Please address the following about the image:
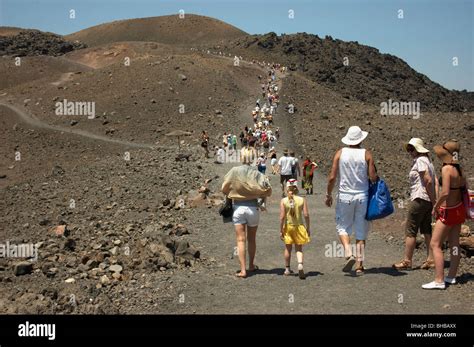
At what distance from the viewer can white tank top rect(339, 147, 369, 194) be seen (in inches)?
339

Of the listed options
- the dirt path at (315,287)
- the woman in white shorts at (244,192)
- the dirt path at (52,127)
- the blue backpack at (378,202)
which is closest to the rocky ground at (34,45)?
the dirt path at (52,127)

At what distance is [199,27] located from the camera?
109m

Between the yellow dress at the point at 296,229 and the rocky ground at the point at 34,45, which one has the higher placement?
the rocky ground at the point at 34,45

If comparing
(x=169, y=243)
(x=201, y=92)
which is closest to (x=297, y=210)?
(x=169, y=243)

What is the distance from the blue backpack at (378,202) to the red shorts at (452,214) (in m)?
0.84

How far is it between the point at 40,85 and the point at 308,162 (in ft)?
150

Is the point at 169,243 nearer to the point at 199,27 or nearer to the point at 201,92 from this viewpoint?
the point at 201,92

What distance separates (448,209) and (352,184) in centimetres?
138

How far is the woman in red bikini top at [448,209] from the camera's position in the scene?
7.87 metres

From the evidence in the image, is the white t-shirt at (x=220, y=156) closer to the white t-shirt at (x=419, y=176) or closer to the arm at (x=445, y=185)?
the white t-shirt at (x=419, y=176)

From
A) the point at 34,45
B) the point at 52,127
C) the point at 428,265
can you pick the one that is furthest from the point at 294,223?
the point at 34,45

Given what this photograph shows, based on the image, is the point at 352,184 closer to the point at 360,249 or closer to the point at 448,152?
the point at 360,249

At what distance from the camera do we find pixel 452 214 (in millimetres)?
8039

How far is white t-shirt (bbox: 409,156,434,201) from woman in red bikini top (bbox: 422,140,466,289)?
0.75 meters
